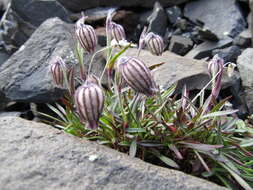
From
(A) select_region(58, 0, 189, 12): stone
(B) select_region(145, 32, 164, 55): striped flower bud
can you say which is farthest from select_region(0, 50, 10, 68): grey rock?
(B) select_region(145, 32, 164, 55): striped flower bud

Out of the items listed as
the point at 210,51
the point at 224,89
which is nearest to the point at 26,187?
the point at 224,89

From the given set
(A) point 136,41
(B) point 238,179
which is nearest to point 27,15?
(A) point 136,41

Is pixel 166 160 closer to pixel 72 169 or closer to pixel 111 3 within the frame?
pixel 72 169

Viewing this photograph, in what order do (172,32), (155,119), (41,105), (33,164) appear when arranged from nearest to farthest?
(33,164)
(155,119)
(41,105)
(172,32)

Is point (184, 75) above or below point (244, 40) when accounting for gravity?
below

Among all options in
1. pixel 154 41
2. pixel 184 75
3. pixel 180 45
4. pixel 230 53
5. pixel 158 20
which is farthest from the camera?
pixel 158 20

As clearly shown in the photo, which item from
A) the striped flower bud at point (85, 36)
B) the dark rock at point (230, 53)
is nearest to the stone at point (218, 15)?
the dark rock at point (230, 53)

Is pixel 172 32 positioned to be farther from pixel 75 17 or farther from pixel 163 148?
pixel 163 148

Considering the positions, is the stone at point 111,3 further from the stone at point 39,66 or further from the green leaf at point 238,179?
the green leaf at point 238,179
